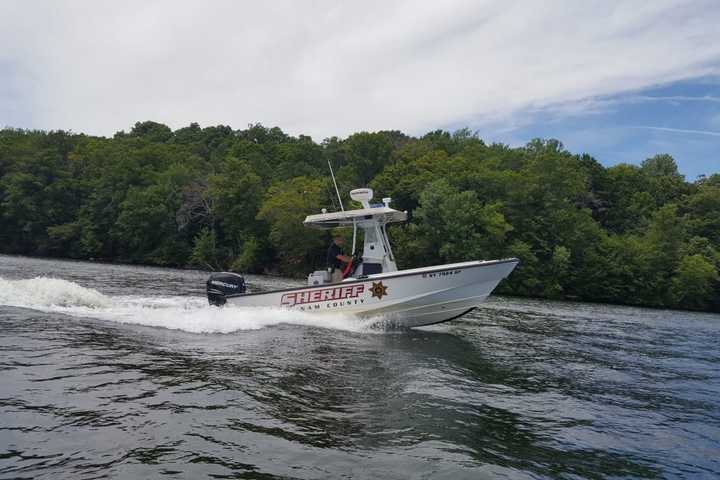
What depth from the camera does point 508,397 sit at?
338 inches

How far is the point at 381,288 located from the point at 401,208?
44452 mm

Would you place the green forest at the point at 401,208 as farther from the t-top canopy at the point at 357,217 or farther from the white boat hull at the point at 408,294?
the white boat hull at the point at 408,294

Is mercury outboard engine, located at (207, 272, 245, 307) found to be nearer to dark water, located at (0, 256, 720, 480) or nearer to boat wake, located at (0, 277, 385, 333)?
boat wake, located at (0, 277, 385, 333)

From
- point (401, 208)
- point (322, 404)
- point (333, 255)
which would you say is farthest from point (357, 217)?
point (401, 208)

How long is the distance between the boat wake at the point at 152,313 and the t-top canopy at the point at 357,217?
10.1ft

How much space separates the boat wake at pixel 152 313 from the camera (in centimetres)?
1359

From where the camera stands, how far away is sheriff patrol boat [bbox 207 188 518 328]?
14.2 meters

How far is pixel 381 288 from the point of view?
14531mm

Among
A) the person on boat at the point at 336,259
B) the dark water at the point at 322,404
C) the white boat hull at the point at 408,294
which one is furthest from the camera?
the person on boat at the point at 336,259

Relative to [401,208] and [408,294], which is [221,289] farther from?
[401,208]

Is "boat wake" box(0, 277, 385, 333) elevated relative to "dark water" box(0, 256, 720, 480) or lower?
elevated

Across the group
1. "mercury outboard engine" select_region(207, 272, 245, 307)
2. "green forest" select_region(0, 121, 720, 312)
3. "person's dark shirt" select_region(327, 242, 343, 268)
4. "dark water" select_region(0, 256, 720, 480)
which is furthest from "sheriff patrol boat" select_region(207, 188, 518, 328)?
"green forest" select_region(0, 121, 720, 312)

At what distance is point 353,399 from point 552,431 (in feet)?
9.16

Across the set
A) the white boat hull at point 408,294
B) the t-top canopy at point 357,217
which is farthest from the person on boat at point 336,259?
the white boat hull at point 408,294
